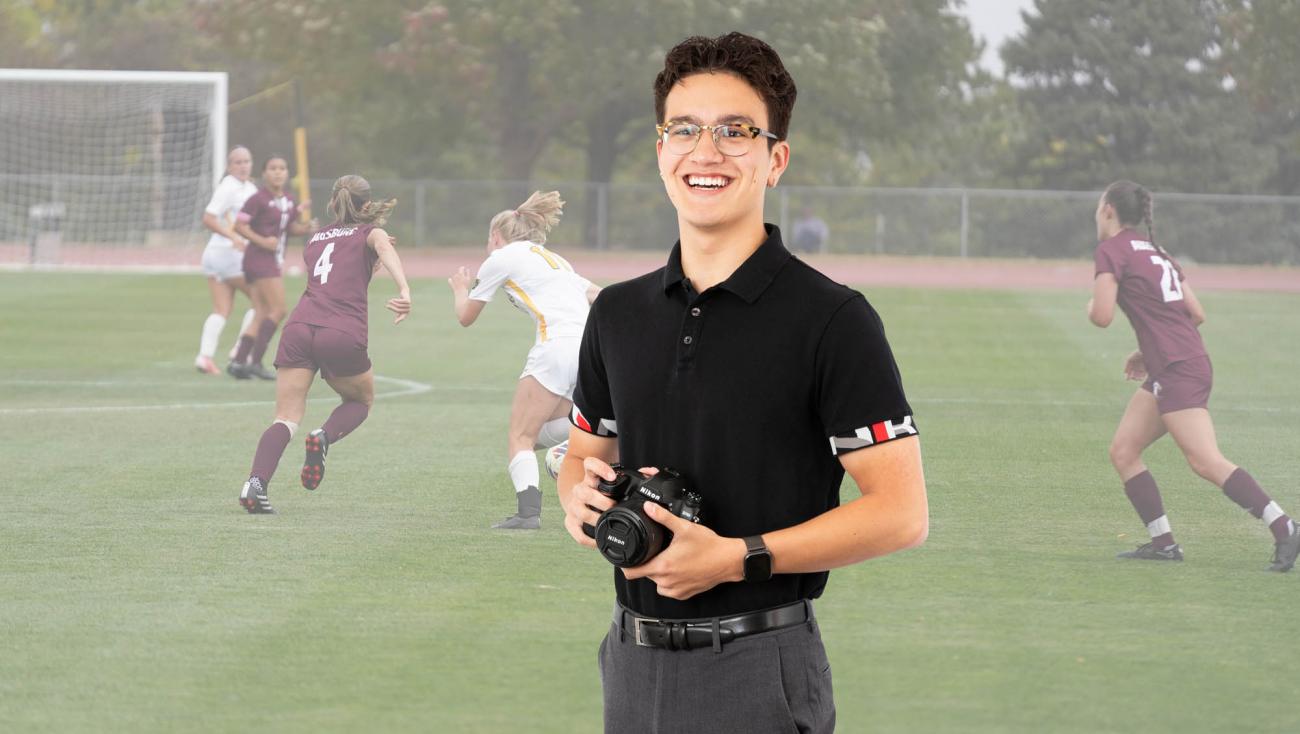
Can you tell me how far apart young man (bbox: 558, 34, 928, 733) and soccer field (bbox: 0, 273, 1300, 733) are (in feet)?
9.69

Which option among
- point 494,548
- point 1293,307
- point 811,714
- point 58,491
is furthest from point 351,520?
point 1293,307

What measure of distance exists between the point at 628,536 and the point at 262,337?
45.0 ft

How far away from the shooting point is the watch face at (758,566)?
308cm

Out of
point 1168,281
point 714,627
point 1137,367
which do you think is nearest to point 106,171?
point 1137,367

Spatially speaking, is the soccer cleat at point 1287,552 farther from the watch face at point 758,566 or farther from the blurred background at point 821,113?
the blurred background at point 821,113

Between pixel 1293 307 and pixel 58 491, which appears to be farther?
pixel 1293 307

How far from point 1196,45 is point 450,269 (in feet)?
62.5

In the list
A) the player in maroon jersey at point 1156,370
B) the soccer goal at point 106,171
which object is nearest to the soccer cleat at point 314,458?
the player in maroon jersey at point 1156,370

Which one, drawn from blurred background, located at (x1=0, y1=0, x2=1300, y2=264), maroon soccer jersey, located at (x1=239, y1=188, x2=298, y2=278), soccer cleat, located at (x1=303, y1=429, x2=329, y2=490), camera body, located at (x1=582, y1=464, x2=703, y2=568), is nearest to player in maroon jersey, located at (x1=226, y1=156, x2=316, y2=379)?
maroon soccer jersey, located at (x1=239, y1=188, x2=298, y2=278)

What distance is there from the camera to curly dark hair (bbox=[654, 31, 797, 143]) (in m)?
3.17

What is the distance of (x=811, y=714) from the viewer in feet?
10.7

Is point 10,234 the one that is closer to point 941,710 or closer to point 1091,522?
point 1091,522

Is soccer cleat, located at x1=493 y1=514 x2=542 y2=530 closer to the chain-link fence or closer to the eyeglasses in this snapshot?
the eyeglasses

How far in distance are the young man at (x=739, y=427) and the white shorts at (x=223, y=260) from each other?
1429 cm
